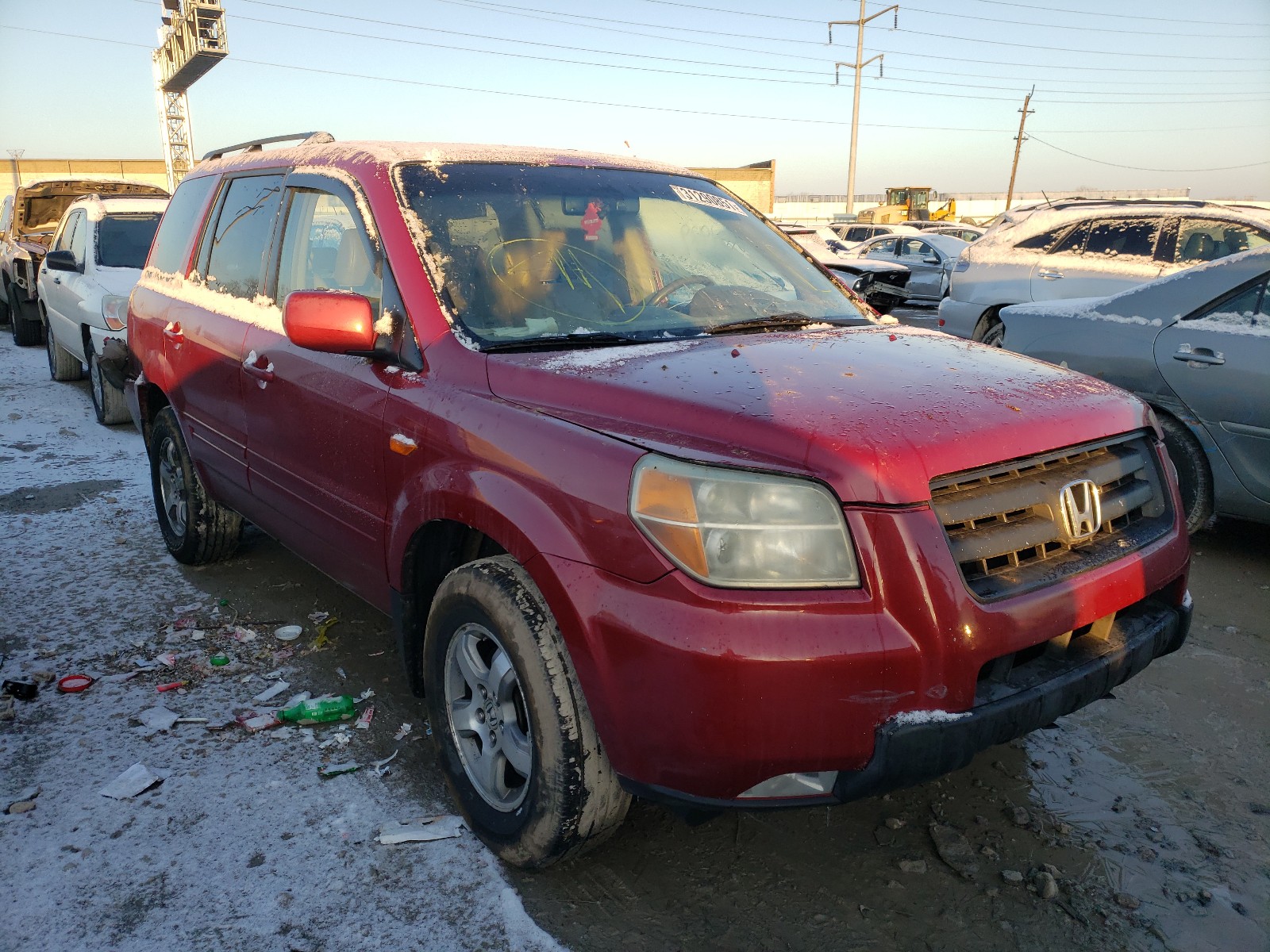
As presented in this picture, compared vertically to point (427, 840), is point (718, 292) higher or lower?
higher

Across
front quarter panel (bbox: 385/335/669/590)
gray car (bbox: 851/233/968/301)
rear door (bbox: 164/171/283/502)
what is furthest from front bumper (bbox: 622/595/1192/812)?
gray car (bbox: 851/233/968/301)

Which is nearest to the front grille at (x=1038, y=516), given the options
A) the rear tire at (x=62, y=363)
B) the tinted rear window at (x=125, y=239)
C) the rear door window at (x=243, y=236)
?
the rear door window at (x=243, y=236)

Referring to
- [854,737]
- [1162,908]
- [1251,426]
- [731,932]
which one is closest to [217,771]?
[731,932]

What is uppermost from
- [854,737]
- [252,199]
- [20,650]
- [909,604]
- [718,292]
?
[252,199]

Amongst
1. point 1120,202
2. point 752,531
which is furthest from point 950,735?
point 1120,202

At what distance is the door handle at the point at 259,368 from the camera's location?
11.2ft

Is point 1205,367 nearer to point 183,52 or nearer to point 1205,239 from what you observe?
point 1205,239

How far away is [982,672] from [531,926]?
1215 millimetres

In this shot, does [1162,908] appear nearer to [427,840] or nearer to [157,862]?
[427,840]

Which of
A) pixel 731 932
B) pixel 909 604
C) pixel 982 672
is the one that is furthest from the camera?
pixel 731 932

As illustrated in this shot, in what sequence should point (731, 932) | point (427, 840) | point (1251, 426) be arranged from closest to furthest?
point (731, 932) < point (427, 840) < point (1251, 426)

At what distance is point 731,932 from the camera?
2.25m

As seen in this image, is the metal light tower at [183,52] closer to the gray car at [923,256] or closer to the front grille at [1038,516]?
the gray car at [923,256]

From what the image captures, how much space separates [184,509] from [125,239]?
5.29 meters
